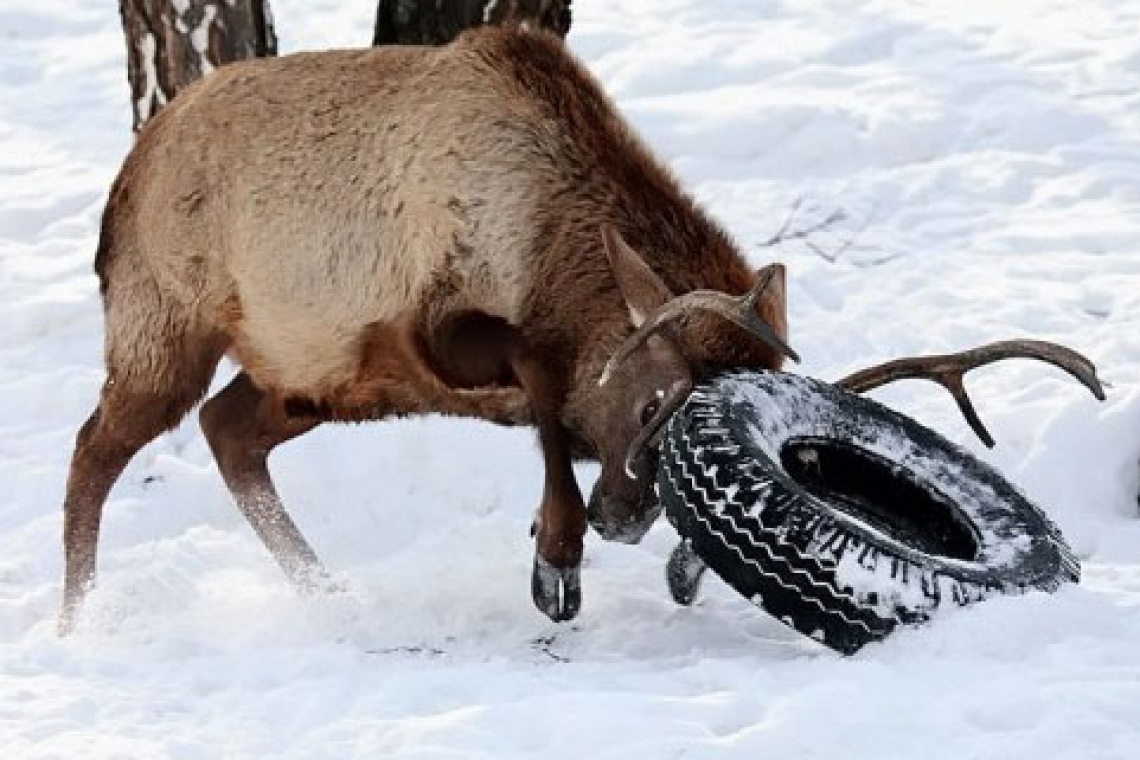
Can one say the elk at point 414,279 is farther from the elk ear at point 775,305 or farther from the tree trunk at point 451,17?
the tree trunk at point 451,17

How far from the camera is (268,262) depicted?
676 cm

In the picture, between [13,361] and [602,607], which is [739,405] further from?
[13,361]

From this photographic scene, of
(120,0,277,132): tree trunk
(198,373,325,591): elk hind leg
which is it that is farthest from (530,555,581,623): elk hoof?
(120,0,277,132): tree trunk

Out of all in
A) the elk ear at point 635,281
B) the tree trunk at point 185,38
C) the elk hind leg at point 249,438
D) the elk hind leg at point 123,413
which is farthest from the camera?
the tree trunk at point 185,38

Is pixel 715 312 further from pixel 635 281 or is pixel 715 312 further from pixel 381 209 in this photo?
pixel 381 209

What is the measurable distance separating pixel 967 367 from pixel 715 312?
31.3 inches

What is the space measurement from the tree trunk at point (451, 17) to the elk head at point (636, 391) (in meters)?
2.29

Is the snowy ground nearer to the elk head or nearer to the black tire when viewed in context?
the black tire

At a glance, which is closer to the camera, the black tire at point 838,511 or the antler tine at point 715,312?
the black tire at point 838,511

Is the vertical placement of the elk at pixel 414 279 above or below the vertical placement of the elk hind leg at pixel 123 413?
above

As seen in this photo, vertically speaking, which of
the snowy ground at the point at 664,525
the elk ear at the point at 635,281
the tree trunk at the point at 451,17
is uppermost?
the tree trunk at the point at 451,17

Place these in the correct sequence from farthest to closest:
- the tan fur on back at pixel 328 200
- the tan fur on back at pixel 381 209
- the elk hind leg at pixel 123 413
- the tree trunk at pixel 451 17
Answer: the tree trunk at pixel 451 17
the elk hind leg at pixel 123 413
the tan fur on back at pixel 328 200
the tan fur on back at pixel 381 209

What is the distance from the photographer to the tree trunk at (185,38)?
836 centimetres

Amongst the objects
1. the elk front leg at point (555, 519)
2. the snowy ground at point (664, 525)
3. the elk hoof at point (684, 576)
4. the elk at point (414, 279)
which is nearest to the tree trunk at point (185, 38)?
the elk at point (414, 279)
